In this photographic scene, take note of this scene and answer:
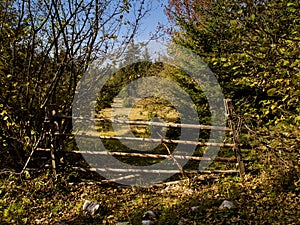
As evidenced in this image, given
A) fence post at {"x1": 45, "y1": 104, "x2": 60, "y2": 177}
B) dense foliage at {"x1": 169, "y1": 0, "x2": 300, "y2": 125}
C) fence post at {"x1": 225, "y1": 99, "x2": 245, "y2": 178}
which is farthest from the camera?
fence post at {"x1": 45, "y1": 104, "x2": 60, "y2": 177}

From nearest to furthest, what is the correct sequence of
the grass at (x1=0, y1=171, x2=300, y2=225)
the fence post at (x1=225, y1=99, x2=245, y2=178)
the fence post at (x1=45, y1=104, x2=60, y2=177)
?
the grass at (x1=0, y1=171, x2=300, y2=225) < the fence post at (x1=225, y1=99, x2=245, y2=178) < the fence post at (x1=45, y1=104, x2=60, y2=177)

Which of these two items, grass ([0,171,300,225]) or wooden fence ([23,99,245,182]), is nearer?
grass ([0,171,300,225])

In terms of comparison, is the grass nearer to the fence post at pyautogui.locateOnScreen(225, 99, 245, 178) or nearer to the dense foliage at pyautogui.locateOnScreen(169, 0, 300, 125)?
the fence post at pyautogui.locateOnScreen(225, 99, 245, 178)

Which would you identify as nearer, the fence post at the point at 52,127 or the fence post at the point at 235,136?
the fence post at the point at 235,136

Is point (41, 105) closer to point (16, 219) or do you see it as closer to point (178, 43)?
point (16, 219)

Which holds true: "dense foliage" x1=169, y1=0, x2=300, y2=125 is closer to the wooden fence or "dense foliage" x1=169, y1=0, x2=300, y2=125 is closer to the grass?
the wooden fence

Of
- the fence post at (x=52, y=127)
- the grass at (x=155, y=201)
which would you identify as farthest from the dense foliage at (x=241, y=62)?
the fence post at (x=52, y=127)

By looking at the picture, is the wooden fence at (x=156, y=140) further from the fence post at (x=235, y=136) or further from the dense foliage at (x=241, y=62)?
the dense foliage at (x=241, y=62)

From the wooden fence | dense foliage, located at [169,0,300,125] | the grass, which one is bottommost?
the grass

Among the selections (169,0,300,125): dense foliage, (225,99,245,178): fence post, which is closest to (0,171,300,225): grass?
(225,99,245,178): fence post

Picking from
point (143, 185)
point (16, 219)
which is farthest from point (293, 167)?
point (16, 219)

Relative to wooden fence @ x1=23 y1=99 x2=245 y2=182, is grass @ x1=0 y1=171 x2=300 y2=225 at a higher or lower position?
lower

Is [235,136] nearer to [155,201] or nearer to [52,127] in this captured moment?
[155,201]

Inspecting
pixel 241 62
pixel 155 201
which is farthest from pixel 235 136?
pixel 155 201
